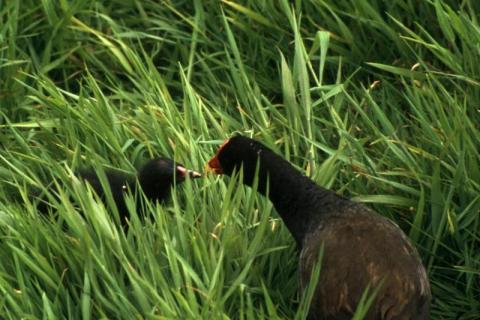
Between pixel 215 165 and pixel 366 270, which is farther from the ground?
pixel 215 165

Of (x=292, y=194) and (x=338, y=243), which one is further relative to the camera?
(x=292, y=194)

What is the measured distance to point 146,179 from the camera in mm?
5367

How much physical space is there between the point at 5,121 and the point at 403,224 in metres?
1.79

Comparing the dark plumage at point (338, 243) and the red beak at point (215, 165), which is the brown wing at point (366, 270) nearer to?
the dark plumage at point (338, 243)

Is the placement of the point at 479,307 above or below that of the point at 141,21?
below

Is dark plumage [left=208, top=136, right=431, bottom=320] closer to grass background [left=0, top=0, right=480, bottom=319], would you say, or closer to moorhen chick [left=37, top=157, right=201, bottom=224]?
grass background [left=0, top=0, right=480, bottom=319]

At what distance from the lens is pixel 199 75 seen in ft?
20.5

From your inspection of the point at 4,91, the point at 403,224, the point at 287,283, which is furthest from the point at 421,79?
the point at 4,91

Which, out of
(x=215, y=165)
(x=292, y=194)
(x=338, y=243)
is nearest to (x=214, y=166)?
(x=215, y=165)

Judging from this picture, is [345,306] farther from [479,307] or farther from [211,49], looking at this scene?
[211,49]

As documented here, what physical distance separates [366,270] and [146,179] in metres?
1.16

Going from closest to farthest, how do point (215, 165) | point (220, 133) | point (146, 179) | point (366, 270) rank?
point (366, 270) < point (215, 165) < point (146, 179) < point (220, 133)

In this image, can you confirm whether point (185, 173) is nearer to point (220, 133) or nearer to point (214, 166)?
point (214, 166)

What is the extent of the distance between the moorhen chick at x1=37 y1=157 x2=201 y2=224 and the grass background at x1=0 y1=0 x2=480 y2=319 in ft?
0.21
